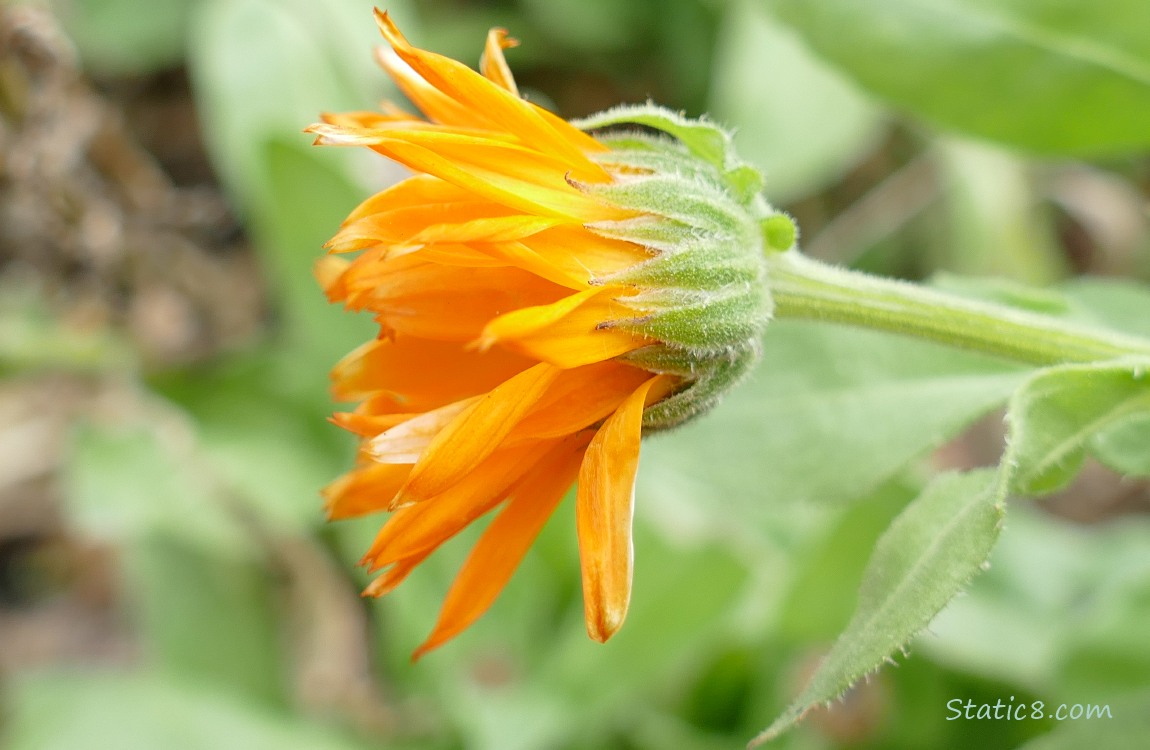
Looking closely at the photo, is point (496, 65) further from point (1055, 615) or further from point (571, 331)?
point (1055, 615)

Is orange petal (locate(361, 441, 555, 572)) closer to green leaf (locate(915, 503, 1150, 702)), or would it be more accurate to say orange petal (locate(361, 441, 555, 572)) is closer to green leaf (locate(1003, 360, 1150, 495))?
green leaf (locate(1003, 360, 1150, 495))

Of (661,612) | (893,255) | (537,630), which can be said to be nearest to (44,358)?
(537,630)

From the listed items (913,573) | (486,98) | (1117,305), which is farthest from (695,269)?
(1117,305)

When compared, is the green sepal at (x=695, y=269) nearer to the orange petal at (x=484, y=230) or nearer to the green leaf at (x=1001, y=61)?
the orange petal at (x=484, y=230)

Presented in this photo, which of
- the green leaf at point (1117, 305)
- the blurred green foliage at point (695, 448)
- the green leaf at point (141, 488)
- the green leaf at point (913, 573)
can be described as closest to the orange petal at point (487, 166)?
the green leaf at point (913, 573)

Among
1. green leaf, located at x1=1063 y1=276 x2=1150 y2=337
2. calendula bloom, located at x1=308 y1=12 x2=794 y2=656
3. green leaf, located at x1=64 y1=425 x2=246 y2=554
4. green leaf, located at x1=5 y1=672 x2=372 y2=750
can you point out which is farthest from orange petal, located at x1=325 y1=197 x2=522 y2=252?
green leaf, located at x1=64 y1=425 x2=246 y2=554
